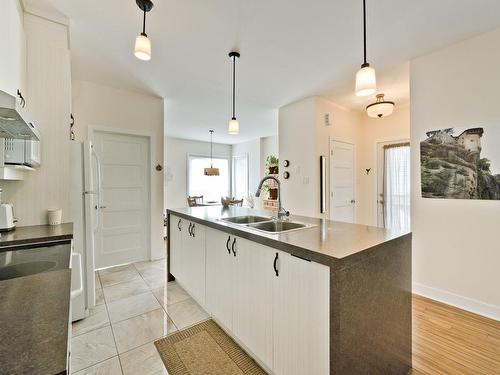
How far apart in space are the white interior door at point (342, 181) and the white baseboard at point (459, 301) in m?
1.58

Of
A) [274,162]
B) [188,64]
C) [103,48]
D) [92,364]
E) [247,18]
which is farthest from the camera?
[274,162]

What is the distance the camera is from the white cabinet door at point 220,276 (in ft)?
5.93

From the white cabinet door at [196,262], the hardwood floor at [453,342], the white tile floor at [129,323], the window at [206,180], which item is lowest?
the hardwood floor at [453,342]

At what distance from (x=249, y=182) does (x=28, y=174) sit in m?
5.85

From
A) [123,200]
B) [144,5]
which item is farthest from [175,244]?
[144,5]

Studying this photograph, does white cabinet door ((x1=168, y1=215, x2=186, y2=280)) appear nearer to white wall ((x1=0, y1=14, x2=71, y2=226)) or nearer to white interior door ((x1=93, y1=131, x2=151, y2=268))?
white wall ((x1=0, y1=14, x2=71, y2=226))

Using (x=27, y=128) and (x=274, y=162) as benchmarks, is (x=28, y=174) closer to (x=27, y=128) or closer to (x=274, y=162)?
(x=27, y=128)

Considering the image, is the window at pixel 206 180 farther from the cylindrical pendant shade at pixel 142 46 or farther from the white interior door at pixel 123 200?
the cylindrical pendant shade at pixel 142 46

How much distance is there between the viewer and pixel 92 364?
5.42ft

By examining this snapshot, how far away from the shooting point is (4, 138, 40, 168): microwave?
1.70 metres

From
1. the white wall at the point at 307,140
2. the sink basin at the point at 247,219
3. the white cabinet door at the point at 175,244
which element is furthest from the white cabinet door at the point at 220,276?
the white wall at the point at 307,140

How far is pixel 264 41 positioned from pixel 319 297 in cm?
233

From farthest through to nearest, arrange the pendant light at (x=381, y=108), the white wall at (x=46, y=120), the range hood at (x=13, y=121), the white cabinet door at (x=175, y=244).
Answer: the pendant light at (x=381, y=108)
the white cabinet door at (x=175, y=244)
the white wall at (x=46, y=120)
the range hood at (x=13, y=121)

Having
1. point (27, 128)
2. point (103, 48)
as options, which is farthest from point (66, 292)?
point (103, 48)
